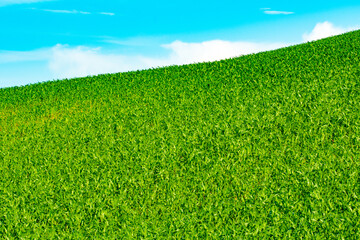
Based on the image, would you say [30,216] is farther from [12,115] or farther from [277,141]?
[12,115]

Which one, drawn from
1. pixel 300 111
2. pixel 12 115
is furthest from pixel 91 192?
pixel 12 115

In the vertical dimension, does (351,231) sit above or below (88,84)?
below

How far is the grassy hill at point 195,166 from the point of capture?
19.1 ft

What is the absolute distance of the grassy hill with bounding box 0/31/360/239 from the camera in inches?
230

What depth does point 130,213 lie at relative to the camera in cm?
636

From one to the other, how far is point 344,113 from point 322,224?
16.9 feet

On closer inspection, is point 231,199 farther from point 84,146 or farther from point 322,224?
point 84,146

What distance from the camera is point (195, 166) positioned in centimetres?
788

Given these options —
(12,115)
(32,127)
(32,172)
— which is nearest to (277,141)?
(32,172)

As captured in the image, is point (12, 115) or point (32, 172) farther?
point (12, 115)

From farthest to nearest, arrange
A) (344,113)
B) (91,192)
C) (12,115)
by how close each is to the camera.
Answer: (12,115) → (344,113) → (91,192)

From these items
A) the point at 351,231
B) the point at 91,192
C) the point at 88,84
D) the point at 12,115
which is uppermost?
the point at 88,84

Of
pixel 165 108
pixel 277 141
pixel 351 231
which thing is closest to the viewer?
pixel 351 231

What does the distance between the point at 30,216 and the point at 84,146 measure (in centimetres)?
358
